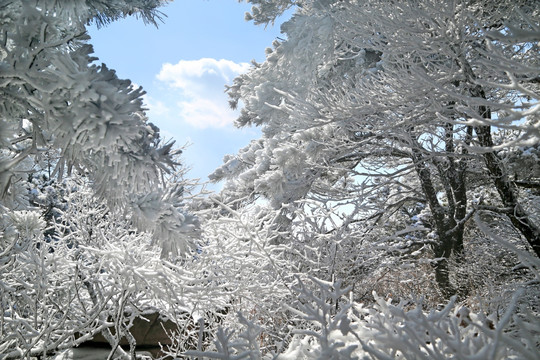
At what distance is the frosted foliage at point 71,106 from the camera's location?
6.10ft

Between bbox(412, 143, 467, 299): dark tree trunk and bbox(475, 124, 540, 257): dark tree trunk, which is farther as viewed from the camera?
bbox(412, 143, 467, 299): dark tree trunk

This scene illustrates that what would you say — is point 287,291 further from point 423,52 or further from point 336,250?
point 423,52

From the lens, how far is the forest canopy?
147 cm

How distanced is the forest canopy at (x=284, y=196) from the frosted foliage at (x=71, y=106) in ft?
0.03

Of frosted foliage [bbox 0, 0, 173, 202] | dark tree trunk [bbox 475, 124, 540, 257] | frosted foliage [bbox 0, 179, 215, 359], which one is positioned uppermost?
dark tree trunk [bbox 475, 124, 540, 257]

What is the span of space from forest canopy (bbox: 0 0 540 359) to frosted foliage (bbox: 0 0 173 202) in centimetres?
1

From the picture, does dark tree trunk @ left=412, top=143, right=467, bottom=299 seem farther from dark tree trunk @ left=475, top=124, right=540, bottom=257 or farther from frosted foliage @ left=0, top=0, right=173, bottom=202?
frosted foliage @ left=0, top=0, right=173, bottom=202

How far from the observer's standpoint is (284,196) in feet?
24.3

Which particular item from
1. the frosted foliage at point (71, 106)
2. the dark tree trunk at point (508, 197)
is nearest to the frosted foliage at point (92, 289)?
the frosted foliage at point (71, 106)

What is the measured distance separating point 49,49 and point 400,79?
3403 mm

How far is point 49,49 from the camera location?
6.36 ft

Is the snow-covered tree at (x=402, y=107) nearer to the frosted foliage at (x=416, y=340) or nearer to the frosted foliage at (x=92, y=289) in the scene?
the frosted foliage at (x=416, y=340)

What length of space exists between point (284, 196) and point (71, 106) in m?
5.74

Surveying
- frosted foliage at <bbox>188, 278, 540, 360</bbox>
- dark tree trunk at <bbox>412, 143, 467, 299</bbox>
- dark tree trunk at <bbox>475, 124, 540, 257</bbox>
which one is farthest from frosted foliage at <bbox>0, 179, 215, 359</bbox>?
dark tree trunk at <bbox>412, 143, 467, 299</bbox>
